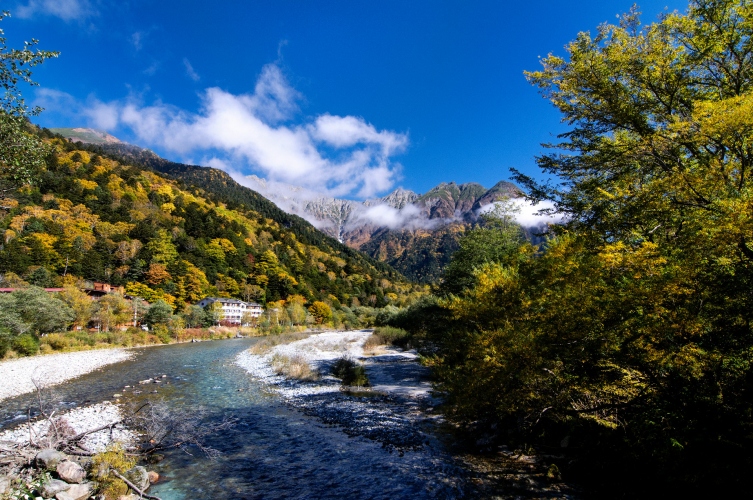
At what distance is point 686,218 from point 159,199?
13321 cm

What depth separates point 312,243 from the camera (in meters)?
165

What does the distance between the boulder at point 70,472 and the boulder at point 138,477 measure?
909 mm

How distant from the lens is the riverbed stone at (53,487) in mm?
7113

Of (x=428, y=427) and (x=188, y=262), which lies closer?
(x=428, y=427)

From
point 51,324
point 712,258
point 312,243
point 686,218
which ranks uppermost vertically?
point 312,243

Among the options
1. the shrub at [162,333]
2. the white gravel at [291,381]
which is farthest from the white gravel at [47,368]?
the shrub at [162,333]

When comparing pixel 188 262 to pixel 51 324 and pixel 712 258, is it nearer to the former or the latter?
pixel 51 324

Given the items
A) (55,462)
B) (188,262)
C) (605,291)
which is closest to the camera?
(605,291)

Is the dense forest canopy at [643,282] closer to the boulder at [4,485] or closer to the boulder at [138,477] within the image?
the boulder at [138,477]

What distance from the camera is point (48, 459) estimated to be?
7.85 m

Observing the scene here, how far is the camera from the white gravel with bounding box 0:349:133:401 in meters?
19.8

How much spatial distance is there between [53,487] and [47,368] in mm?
26147

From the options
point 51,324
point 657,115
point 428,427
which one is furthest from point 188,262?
point 657,115

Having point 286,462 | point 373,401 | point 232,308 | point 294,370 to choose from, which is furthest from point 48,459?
point 232,308
